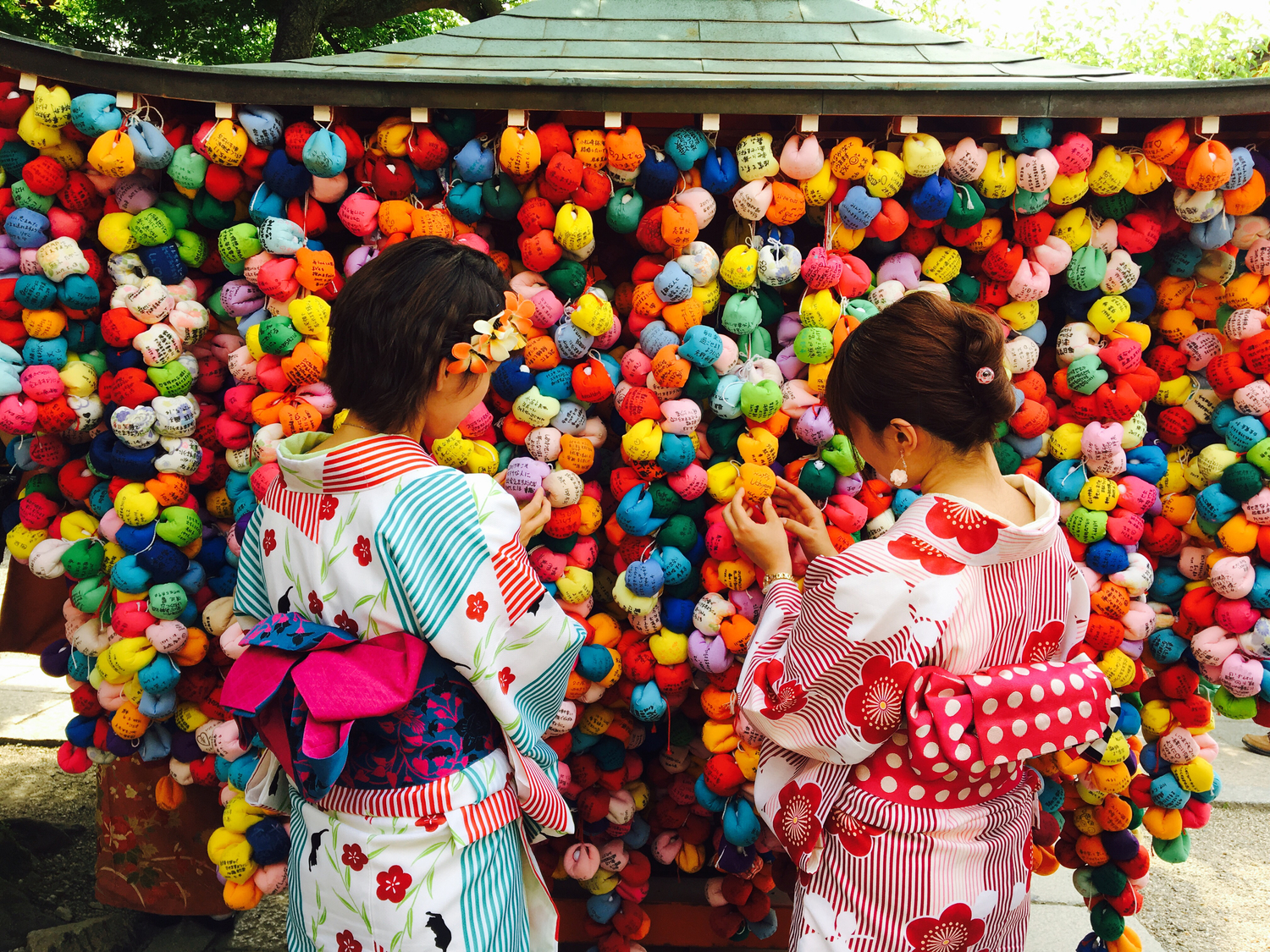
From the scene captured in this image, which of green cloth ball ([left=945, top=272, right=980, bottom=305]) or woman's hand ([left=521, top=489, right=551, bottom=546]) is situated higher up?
green cloth ball ([left=945, top=272, right=980, bottom=305])

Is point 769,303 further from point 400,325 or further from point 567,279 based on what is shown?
point 400,325

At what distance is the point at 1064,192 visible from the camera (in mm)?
2156

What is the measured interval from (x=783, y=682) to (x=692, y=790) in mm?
1031

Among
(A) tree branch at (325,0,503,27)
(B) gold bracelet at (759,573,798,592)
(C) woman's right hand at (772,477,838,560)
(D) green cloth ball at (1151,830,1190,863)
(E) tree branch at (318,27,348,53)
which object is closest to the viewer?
(B) gold bracelet at (759,573,798,592)

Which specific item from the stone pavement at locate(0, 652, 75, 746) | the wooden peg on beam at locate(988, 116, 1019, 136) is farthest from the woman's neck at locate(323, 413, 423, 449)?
the stone pavement at locate(0, 652, 75, 746)

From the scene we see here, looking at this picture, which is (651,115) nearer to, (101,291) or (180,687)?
(101,291)

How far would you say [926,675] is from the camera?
1450mm

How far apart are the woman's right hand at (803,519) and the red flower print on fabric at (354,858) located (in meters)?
1.15

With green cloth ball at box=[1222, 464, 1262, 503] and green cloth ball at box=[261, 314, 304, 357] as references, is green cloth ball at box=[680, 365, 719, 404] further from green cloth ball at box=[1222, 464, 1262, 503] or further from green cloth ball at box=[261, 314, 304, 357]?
green cloth ball at box=[1222, 464, 1262, 503]

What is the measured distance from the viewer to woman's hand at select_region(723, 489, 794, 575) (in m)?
1.92

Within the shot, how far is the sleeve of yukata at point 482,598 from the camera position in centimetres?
142

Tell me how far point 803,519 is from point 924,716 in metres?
0.73

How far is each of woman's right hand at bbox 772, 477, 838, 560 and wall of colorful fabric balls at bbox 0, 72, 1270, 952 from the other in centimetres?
7

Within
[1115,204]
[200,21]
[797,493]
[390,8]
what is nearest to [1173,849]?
[797,493]
